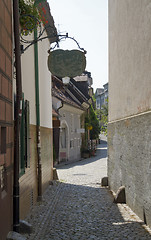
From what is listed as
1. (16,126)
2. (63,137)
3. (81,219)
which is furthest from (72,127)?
(16,126)

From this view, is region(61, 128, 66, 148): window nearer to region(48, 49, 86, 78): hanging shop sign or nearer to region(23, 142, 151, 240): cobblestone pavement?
region(23, 142, 151, 240): cobblestone pavement

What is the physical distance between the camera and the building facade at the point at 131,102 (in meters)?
7.00

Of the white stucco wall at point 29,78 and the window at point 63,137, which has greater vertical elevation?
the white stucco wall at point 29,78

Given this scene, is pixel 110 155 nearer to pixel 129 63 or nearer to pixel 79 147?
pixel 129 63

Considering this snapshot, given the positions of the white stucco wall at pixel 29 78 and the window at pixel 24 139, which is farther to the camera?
the white stucco wall at pixel 29 78

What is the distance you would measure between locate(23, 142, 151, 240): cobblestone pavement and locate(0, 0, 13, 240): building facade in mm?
1292

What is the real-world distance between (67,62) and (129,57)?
1.75 m

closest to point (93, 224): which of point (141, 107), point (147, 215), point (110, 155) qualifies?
point (147, 215)

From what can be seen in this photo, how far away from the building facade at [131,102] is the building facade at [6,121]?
2616 mm

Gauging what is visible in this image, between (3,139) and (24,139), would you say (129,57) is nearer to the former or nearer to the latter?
(24,139)

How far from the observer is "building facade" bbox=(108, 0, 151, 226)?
700cm

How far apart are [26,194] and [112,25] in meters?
6.45

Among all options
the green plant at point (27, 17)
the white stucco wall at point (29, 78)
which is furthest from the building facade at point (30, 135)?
the green plant at point (27, 17)

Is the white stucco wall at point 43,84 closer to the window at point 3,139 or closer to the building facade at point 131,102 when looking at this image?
the building facade at point 131,102
